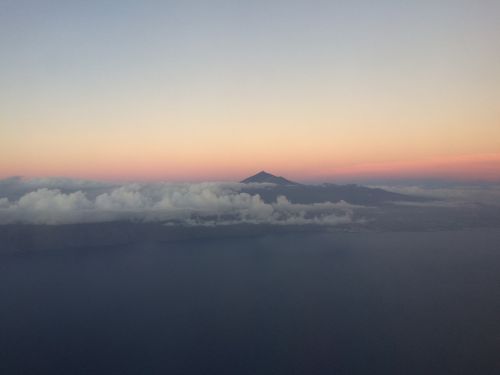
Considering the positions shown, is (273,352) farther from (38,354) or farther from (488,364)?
(38,354)

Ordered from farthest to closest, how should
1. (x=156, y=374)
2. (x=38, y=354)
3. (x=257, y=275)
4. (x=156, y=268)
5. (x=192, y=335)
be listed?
1. (x=156, y=268)
2. (x=257, y=275)
3. (x=192, y=335)
4. (x=38, y=354)
5. (x=156, y=374)

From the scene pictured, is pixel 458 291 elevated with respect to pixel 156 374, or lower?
lower

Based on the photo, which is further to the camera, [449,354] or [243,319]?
[243,319]

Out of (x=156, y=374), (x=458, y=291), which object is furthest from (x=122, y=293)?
(x=458, y=291)

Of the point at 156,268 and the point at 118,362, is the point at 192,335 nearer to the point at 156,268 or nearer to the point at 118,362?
the point at 118,362

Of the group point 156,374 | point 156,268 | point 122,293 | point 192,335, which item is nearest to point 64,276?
point 156,268

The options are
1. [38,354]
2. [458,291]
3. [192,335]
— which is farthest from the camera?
[458,291]
